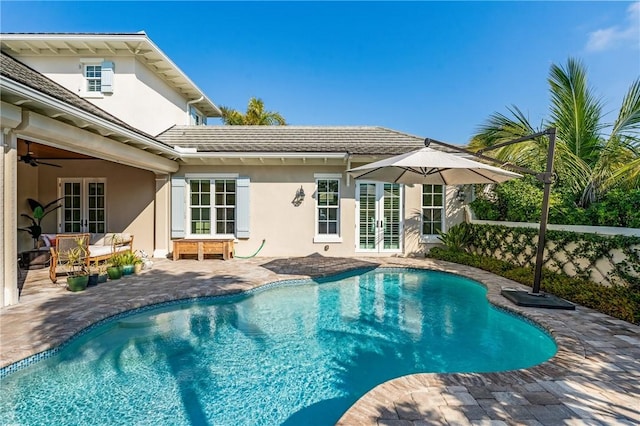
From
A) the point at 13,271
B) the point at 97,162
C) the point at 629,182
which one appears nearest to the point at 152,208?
the point at 97,162

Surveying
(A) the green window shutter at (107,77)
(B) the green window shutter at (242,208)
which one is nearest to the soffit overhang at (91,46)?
(A) the green window shutter at (107,77)

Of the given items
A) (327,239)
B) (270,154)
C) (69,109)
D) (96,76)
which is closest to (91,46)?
(96,76)

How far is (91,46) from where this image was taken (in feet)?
34.9

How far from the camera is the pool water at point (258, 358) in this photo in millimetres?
3398

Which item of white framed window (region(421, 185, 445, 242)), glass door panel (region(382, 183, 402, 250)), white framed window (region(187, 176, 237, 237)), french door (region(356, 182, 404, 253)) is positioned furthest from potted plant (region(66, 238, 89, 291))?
white framed window (region(421, 185, 445, 242))

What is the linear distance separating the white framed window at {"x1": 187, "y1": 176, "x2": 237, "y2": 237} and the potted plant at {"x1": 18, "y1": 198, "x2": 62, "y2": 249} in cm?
471

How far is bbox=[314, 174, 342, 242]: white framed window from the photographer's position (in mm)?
11531

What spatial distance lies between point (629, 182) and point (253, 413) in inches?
367

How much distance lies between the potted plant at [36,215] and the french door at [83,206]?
15.8 inches

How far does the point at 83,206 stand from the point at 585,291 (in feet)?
50.4

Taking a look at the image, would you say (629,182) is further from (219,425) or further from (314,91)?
(314,91)

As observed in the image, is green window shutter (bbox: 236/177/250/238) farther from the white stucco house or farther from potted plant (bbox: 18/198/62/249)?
potted plant (bbox: 18/198/62/249)

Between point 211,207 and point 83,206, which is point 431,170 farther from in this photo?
point 83,206

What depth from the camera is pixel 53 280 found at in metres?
7.37
